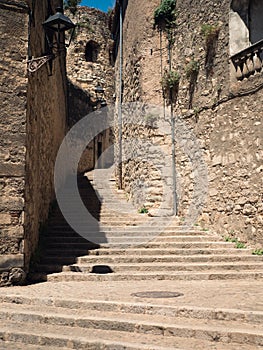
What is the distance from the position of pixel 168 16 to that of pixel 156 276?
7.59 metres

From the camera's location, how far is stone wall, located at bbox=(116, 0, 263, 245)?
8469mm

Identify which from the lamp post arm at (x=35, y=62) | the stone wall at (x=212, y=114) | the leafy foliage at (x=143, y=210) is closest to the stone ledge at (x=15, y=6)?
the lamp post arm at (x=35, y=62)

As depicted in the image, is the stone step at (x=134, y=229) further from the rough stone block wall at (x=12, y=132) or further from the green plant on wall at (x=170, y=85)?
the green plant on wall at (x=170, y=85)

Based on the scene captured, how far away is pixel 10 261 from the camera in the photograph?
6008 mm

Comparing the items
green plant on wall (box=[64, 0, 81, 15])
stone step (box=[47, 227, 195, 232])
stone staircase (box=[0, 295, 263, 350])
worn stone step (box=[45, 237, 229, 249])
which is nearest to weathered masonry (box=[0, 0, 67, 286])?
worn stone step (box=[45, 237, 229, 249])

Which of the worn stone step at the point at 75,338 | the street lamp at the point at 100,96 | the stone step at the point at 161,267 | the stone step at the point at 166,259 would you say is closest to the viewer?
the worn stone step at the point at 75,338

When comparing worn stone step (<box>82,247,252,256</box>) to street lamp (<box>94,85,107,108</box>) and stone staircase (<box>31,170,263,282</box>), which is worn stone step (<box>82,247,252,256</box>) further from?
street lamp (<box>94,85,107,108</box>)

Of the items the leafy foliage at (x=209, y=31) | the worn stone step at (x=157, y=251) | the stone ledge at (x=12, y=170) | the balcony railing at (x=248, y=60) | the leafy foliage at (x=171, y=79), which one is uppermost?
the leafy foliage at (x=209, y=31)

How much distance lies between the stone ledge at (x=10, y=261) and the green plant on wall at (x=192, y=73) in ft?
20.2

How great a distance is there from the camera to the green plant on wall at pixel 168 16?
11375 mm

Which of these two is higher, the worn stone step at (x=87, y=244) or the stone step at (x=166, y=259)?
the worn stone step at (x=87, y=244)

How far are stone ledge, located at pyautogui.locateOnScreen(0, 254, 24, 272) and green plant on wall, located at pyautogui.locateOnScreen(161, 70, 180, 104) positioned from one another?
657 cm

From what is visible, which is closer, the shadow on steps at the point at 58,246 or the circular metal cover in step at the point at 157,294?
the circular metal cover in step at the point at 157,294

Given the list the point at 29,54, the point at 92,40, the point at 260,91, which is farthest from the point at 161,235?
the point at 92,40
